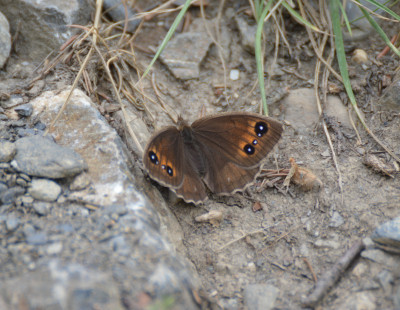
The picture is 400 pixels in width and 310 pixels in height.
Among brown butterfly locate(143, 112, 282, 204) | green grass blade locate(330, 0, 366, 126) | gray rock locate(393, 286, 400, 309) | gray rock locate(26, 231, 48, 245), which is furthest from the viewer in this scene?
green grass blade locate(330, 0, 366, 126)

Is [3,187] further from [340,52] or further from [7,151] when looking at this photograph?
[340,52]

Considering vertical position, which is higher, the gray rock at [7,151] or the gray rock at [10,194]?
the gray rock at [7,151]

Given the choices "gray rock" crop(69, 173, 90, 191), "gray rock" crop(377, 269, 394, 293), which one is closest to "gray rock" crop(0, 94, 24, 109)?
"gray rock" crop(69, 173, 90, 191)

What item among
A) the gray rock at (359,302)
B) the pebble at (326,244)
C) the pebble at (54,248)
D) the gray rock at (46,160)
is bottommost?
the pebble at (326,244)

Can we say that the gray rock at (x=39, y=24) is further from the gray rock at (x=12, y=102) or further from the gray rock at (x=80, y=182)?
the gray rock at (x=80, y=182)

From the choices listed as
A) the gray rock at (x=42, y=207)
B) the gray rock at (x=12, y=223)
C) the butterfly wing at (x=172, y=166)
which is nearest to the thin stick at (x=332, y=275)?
the butterfly wing at (x=172, y=166)

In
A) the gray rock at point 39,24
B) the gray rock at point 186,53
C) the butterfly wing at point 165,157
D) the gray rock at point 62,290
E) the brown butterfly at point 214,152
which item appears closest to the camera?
the gray rock at point 62,290

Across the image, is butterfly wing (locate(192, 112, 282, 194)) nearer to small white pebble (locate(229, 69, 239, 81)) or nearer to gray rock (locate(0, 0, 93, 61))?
small white pebble (locate(229, 69, 239, 81))
